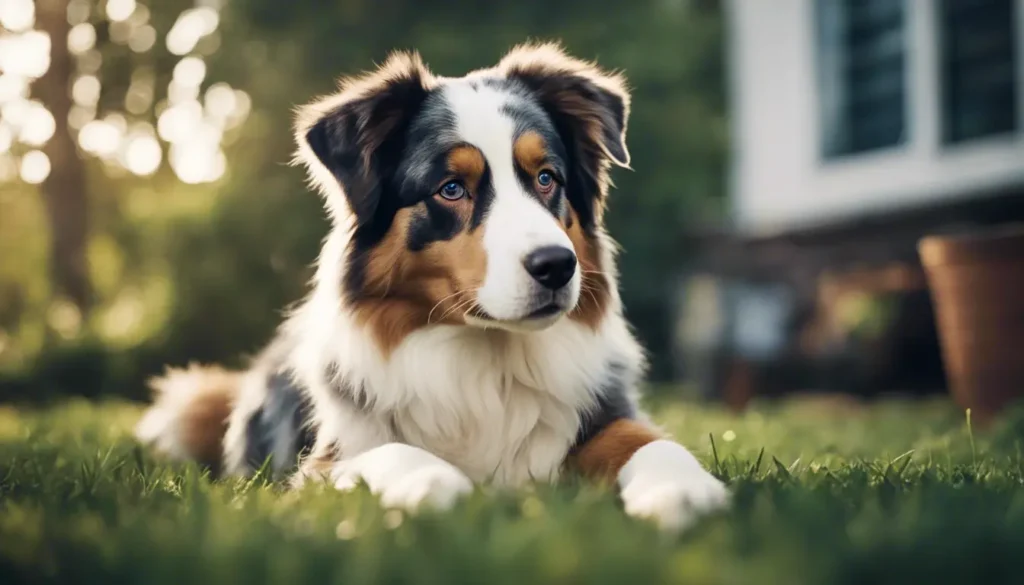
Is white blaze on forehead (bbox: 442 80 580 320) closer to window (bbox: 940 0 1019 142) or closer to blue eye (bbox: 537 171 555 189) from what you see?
blue eye (bbox: 537 171 555 189)

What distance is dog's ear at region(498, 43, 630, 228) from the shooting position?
361 centimetres

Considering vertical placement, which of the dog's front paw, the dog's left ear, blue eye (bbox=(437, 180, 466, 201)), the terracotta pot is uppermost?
the dog's left ear

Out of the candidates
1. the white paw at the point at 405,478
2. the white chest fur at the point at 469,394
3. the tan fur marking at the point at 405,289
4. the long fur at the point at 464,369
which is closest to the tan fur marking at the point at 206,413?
the long fur at the point at 464,369

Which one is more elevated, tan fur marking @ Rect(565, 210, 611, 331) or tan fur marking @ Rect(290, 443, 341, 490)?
tan fur marking @ Rect(565, 210, 611, 331)

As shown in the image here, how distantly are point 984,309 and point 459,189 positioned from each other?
3.40 m

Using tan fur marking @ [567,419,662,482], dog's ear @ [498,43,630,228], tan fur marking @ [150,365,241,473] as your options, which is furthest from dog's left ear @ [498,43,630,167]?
tan fur marking @ [150,365,241,473]

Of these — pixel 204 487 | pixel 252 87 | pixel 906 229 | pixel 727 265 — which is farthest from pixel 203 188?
pixel 204 487

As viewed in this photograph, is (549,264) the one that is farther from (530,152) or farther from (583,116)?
(583,116)

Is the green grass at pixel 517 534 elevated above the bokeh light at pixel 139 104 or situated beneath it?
situated beneath

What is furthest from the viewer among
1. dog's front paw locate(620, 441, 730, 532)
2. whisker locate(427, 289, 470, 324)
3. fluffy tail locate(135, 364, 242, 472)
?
fluffy tail locate(135, 364, 242, 472)

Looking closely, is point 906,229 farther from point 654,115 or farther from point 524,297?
point 654,115

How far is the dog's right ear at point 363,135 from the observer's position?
10.9 feet

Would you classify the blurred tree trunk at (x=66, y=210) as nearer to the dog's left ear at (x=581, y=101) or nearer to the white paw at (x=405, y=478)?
the dog's left ear at (x=581, y=101)

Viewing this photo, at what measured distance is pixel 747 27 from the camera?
1034 centimetres
